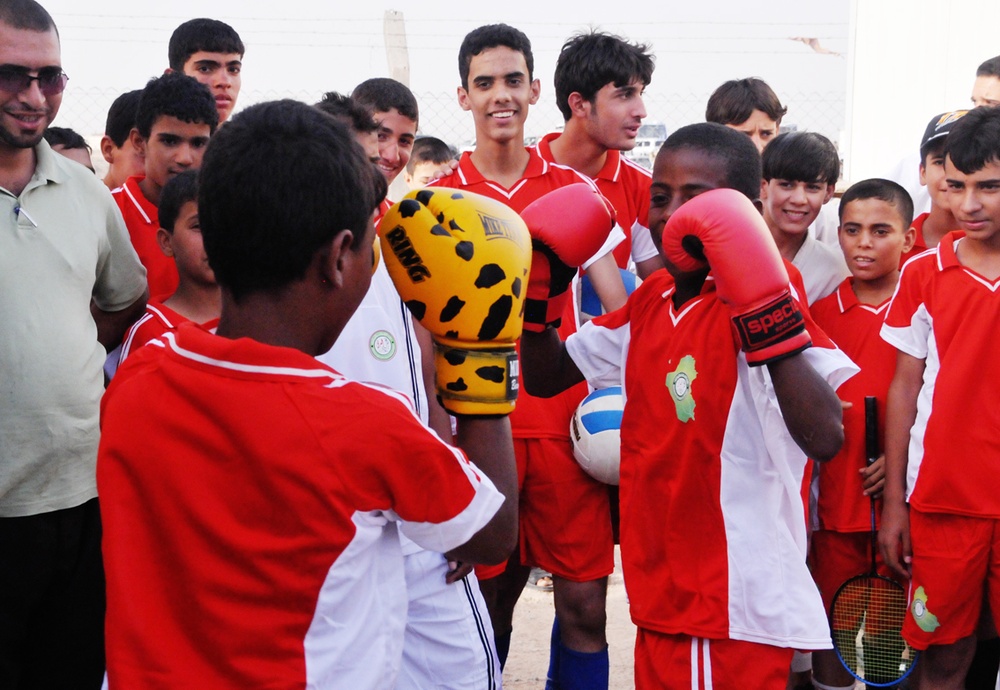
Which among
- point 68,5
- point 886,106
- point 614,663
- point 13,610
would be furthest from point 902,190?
point 68,5

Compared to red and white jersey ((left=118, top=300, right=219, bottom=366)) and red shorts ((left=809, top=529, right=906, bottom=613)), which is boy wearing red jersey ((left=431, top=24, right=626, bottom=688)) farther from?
red and white jersey ((left=118, top=300, right=219, bottom=366))

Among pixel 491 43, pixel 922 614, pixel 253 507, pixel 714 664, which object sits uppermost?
pixel 491 43

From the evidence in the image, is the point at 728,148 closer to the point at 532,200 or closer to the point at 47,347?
the point at 532,200

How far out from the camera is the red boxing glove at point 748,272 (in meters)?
2.09

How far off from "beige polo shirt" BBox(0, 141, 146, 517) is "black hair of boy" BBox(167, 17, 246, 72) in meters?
1.72

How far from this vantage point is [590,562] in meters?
3.39

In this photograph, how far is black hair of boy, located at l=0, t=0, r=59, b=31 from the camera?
2.66 metres

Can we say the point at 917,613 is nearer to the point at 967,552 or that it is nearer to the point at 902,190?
the point at 967,552

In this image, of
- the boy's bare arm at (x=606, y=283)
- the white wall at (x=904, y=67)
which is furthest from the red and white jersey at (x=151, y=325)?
the white wall at (x=904, y=67)

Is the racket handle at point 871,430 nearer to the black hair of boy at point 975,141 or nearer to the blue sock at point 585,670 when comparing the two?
the black hair of boy at point 975,141

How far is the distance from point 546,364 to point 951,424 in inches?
49.8

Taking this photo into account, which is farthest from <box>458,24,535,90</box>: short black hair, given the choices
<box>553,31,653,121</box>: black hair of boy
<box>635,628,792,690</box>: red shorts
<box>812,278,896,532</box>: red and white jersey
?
<box>635,628,792,690</box>: red shorts

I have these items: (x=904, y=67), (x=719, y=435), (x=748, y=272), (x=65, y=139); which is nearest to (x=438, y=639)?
(x=719, y=435)

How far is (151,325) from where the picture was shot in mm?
2816
